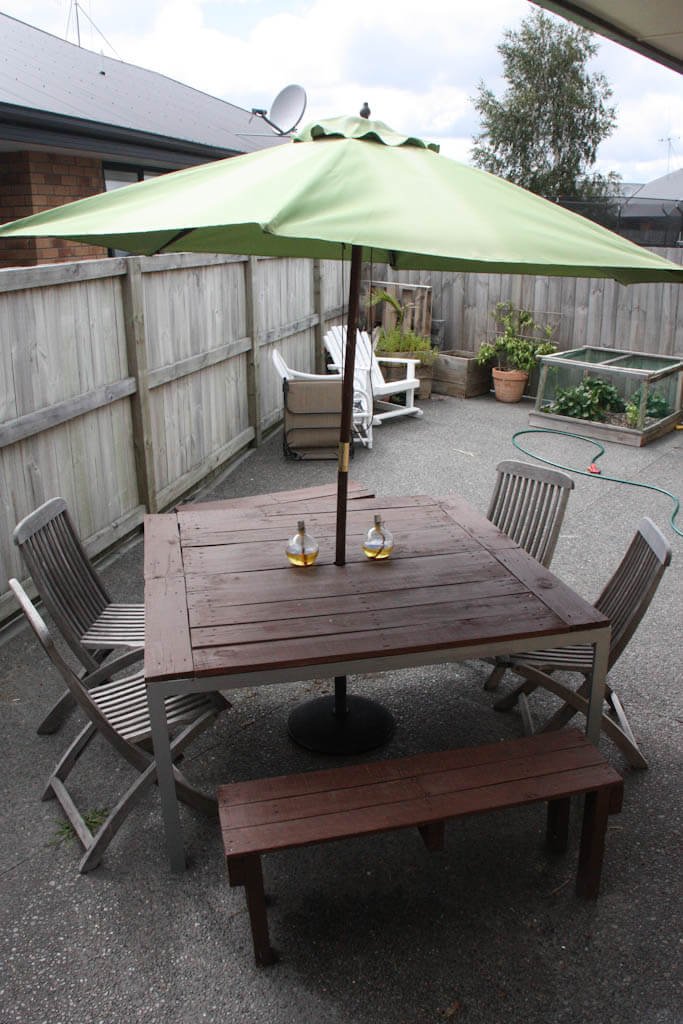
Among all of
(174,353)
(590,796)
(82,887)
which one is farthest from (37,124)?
(590,796)

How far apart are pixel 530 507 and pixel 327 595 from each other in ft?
5.06

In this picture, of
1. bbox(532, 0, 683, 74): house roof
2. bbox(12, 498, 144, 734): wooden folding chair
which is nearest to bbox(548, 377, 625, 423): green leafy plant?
bbox(532, 0, 683, 74): house roof

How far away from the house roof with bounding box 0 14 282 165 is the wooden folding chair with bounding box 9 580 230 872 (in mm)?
5586

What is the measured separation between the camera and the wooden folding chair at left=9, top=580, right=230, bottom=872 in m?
2.66

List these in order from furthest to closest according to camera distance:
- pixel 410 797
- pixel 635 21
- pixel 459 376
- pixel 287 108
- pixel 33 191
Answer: pixel 459 376
pixel 287 108
pixel 33 191
pixel 635 21
pixel 410 797

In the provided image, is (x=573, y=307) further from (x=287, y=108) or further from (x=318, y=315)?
(x=287, y=108)

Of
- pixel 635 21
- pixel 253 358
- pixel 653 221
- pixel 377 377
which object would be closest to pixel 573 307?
pixel 377 377

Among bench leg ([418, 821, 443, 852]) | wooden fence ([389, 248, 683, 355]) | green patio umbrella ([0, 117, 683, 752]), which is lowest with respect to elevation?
bench leg ([418, 821, 443, 852])

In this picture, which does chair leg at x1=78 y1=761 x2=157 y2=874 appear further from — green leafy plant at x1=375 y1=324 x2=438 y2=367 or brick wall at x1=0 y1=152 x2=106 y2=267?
green leafy plant at x1=375 y1=324 x2=438 y2=367

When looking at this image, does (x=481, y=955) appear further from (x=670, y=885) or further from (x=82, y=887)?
(x=82, y=887)

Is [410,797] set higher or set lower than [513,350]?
lower

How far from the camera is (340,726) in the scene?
11.3ft

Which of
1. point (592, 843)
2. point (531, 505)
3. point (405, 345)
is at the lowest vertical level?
point (592, 843)

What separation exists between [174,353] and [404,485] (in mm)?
2254
